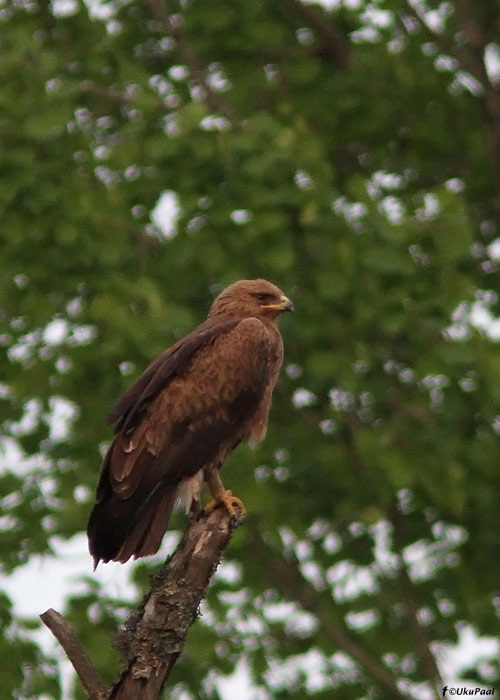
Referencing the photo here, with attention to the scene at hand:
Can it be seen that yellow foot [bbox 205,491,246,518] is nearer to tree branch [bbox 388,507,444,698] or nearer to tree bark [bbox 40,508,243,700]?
Answer: tree bark [bbox 40,508,243,700]

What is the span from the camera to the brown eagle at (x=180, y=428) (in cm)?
725

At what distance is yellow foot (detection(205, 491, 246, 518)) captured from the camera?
24.3ft

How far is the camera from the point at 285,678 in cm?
1208

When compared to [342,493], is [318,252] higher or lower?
higher

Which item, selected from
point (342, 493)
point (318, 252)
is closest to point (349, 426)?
point (342, 493)

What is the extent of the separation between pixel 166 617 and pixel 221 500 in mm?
1101

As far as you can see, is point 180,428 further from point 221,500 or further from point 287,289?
point 287,289

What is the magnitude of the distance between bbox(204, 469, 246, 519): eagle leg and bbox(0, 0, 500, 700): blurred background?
237cm

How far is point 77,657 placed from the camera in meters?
6.46

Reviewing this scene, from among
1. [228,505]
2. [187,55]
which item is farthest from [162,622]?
[187,55]

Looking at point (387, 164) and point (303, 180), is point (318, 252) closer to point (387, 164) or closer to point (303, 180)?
point (303, 180)

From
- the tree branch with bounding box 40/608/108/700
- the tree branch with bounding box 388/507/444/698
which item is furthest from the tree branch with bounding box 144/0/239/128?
the tree branch with bounding box 40/608/108/700

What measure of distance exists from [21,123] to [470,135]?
4.24m

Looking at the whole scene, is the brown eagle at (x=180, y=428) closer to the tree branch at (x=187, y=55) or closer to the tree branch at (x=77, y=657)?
the tree branch at (x=77, y=657)
